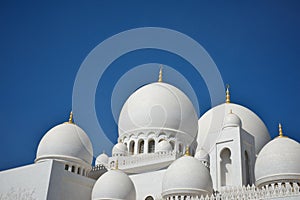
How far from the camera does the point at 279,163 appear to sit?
639 inches

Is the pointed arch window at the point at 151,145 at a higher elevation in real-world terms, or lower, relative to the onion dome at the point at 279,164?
higher

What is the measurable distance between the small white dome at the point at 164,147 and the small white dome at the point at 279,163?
5.92m

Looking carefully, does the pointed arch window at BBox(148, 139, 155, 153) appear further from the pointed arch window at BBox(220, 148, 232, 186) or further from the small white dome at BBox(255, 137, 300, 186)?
the small white dome at BBox(255, 137, 300, 186)

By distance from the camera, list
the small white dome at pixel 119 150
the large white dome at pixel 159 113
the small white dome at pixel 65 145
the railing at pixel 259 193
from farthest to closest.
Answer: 1. the large white dome at pixel 159 113
2. the small white dome at pixel 119 150
3. the small white dome at pixel 65 145
4. the railing at pixel 259 193

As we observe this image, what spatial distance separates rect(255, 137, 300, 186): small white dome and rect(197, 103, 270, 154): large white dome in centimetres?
562

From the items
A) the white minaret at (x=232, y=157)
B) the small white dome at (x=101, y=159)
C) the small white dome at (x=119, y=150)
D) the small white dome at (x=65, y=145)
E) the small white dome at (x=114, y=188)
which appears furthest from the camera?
the small white dome at (x=101, y=159)

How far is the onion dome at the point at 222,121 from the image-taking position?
23266 mm

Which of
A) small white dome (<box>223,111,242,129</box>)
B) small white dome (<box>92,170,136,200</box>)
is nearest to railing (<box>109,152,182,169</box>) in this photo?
small white dome (<box>223,111,242,129</box>)

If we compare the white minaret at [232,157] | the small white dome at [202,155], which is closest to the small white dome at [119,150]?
the small white dome at [202,155]

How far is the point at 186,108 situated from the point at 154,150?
3623mm

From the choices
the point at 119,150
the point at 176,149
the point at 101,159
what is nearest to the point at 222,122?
the point at 176,149

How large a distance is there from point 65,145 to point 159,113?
623 centimetres

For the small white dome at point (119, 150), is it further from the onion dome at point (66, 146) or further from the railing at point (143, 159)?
the onion dome at point (66, 146)

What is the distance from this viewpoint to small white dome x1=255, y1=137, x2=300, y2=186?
52.4 feet
